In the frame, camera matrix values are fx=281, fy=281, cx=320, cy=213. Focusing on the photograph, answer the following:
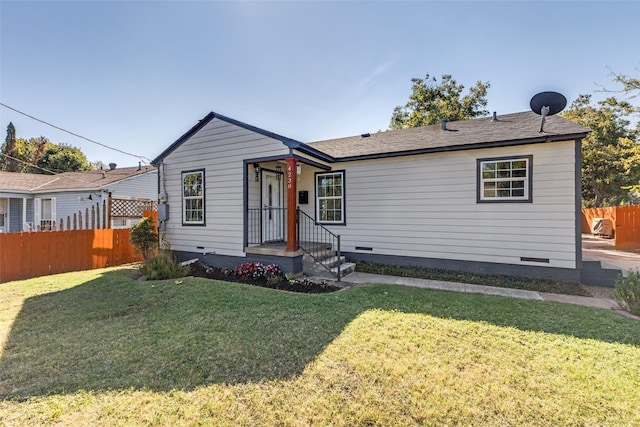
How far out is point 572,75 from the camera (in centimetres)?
1071

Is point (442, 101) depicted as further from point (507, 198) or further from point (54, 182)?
point (54, 182)

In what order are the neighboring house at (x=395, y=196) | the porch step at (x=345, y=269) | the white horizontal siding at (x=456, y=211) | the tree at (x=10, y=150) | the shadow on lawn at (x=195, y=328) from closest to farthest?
the shadow on lawn at (x=195, y=328), the white horizontal siding at (x=456, y=211), the neighboring house at (x=395, y=196), the porch step at (x=345, y=269), the tree at (x=10, y=150)

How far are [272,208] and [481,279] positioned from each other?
582 centimetres

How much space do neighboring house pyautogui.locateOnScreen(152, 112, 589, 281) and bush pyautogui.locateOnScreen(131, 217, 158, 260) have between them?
56cm

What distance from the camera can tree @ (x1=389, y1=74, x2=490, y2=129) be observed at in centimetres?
2088

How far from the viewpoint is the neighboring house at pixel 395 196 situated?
6625 millimetres

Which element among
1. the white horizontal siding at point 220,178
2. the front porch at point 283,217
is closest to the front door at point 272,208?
the front porch at point 283,217

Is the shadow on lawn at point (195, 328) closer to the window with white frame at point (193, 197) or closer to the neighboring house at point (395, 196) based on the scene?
the neighboring house at point (395, 196)

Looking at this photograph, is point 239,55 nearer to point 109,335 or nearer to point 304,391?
point 109,335

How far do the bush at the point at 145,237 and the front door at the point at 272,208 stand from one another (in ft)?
11.2

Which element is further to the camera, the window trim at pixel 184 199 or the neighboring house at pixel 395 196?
the window trim at pixel 184 199

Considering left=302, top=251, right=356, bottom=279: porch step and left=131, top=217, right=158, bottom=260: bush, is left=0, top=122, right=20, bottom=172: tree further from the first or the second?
left=302, top=251, right=356, bottom=279: porch step

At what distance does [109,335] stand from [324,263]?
15.4ft

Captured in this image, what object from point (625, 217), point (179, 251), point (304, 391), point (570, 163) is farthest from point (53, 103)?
point (625, 217)
